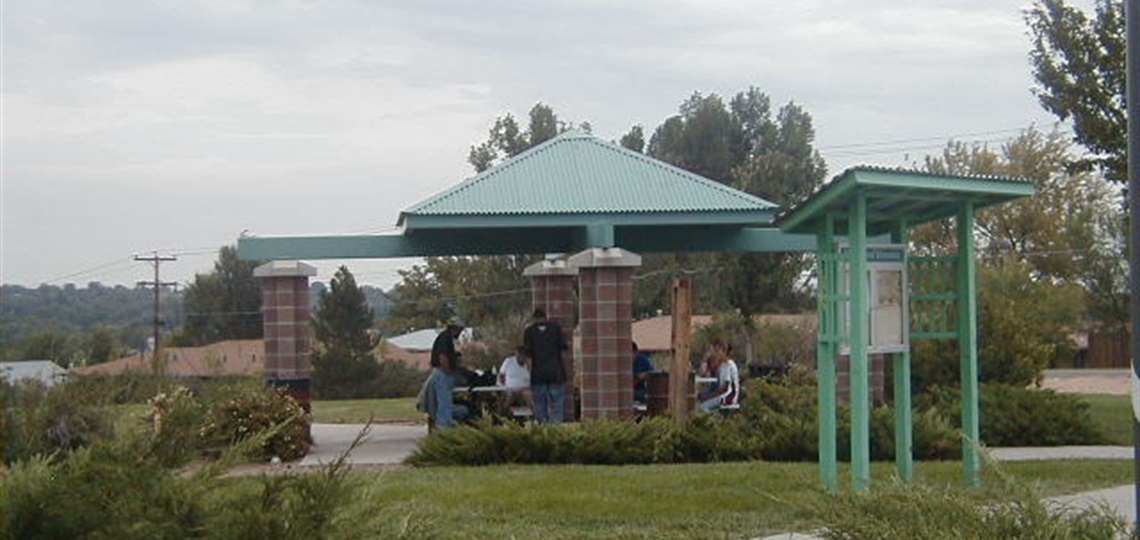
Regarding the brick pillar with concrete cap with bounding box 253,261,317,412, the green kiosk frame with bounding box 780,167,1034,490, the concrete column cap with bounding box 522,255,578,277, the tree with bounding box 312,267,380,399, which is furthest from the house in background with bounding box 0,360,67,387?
the tree with bounding box 312,267,380,399

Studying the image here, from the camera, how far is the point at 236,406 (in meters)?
17.6

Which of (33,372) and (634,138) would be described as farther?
(634,138)

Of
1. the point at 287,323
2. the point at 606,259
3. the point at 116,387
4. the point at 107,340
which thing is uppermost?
the point at 606,259

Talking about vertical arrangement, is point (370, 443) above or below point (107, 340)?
below

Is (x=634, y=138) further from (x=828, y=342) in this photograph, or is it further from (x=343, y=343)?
(x=828, y=342)

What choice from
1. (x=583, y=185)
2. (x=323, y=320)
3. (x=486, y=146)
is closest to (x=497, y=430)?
(x=583, y=185)

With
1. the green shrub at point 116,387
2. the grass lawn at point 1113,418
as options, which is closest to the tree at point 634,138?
the grass lawn at point 1113,418

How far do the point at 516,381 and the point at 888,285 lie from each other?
29.8 feet

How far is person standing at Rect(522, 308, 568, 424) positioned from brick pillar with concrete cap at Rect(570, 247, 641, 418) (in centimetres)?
41

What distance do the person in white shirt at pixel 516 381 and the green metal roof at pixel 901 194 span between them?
7.79 meters

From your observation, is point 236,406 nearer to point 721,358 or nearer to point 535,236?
point 721,358

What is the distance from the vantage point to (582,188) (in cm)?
2238

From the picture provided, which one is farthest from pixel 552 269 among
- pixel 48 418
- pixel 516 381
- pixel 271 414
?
pixel 48 418

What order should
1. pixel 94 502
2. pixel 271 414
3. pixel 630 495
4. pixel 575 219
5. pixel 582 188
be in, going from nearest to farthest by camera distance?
1. pixel 94 502
2. pixel 630 495
3. pixel 271 414
4. pixel 575 219
5. pixel 582 188
